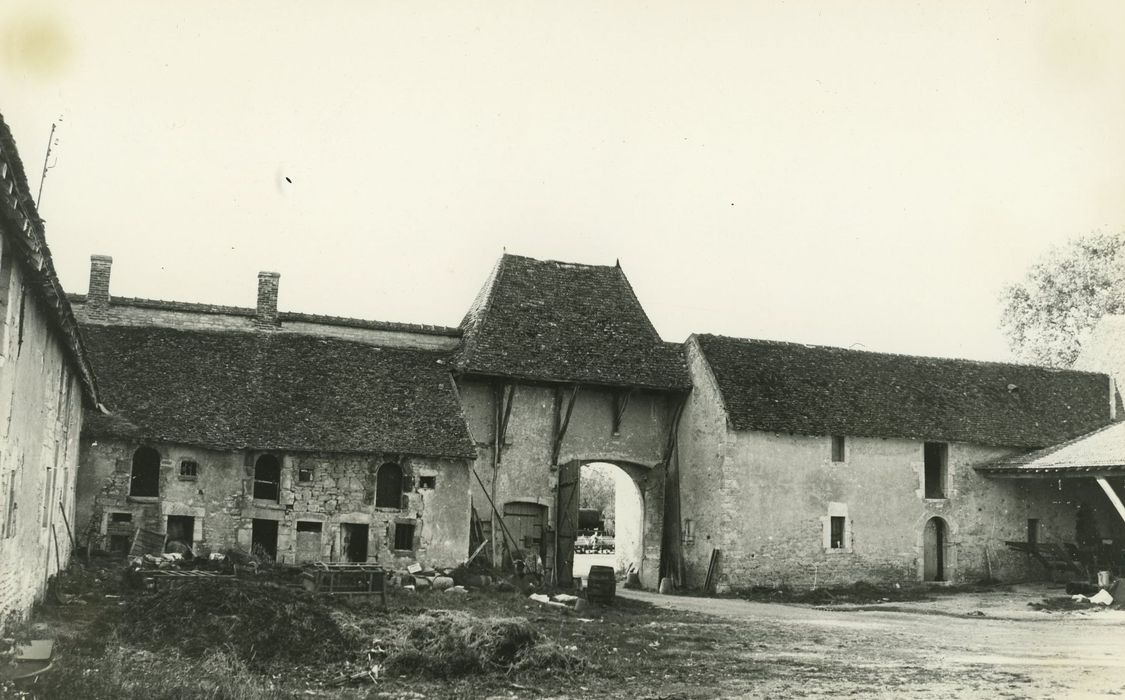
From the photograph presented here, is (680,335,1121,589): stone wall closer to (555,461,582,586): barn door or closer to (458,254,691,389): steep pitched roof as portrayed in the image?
(458,254,691,389): steep pitched roof

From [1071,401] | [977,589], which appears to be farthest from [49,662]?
[1071,401]

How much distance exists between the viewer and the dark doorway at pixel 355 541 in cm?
2341

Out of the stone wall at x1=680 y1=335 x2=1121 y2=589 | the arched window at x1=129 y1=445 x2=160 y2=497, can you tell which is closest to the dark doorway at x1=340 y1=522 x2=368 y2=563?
the arched window at x1=129 y1=445 x2=160 y2=497

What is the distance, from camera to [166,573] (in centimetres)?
1739

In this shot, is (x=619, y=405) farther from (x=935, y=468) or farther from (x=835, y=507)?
(x=935, y=468)

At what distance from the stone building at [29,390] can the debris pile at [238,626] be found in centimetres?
167

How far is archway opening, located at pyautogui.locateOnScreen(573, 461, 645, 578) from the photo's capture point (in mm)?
29938

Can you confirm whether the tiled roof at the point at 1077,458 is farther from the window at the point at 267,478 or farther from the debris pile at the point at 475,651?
the window at the point at 267,478

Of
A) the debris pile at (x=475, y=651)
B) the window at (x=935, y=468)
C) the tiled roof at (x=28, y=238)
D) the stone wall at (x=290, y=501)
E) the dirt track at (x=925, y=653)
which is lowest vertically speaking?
the dirt track at (x=925, y=653)

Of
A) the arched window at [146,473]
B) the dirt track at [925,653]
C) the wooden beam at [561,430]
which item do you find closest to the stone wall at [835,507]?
the wooden beam at [561,430]

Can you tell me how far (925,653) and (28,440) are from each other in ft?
42.8

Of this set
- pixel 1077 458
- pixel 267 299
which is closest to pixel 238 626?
pixel 267 299

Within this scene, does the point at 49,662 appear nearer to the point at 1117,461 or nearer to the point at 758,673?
the point at 758,673

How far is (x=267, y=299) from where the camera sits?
26766mm
